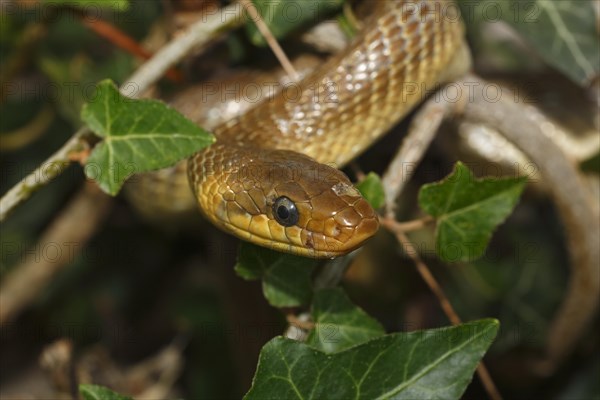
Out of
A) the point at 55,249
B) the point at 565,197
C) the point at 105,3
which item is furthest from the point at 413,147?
the point at 55,249

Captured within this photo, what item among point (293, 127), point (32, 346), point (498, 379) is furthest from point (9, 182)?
point (498, 379)

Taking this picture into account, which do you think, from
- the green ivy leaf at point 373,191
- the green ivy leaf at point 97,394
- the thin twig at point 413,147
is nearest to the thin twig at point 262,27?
the thin twig at point 413,147

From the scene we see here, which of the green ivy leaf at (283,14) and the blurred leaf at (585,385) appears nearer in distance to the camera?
the green ivy leaf at (283,14)

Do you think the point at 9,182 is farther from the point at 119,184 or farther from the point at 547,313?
the point at 547,313

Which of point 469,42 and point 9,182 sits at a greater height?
point 9,182

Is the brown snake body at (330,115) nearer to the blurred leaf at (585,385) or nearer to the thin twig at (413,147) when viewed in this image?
the thin twig at (413,147)

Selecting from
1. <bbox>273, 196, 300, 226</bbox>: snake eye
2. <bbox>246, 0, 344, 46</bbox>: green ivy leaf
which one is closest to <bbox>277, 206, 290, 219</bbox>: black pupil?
<bbox>273, 196, 300, 226</bbox>: snake eye
